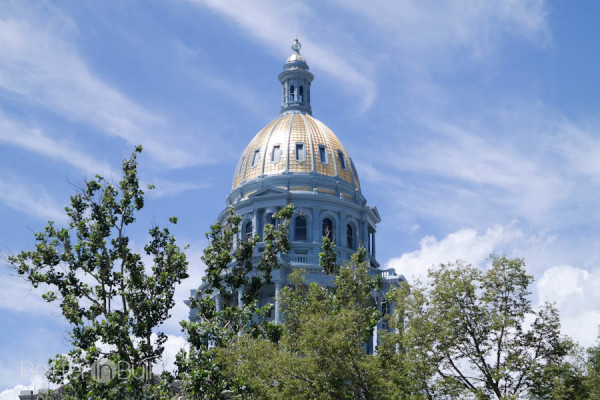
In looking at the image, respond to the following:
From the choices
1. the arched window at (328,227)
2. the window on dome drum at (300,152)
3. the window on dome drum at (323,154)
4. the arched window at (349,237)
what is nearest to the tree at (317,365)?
the arched window at (328,227)

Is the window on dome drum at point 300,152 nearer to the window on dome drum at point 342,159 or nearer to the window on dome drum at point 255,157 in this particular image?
the window on dome drum at point 255,157

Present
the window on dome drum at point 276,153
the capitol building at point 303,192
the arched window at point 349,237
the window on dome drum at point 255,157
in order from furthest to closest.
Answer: the window on dome drum at point 255,157
the window on dome drum at point 276,153
the arched window at point 349,237
the capitol building at point 303,192

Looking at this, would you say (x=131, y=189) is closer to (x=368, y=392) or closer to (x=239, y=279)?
(x=239, y=279)

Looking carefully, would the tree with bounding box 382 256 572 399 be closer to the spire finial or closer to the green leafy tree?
the green leafy tree

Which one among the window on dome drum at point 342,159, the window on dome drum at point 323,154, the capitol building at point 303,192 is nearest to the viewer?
the capitol building at point 303,192

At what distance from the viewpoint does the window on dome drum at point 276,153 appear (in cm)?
8831

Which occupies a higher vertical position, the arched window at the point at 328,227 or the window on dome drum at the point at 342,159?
the window on dome drum at the point at 342,159

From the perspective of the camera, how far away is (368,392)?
115 ft

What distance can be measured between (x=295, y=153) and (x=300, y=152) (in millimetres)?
576

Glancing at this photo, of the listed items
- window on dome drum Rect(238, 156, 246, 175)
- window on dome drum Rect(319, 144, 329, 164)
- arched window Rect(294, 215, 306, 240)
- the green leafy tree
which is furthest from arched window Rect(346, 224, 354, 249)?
the green leafy tree

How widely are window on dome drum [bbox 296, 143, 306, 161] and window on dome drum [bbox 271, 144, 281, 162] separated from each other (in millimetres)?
1856

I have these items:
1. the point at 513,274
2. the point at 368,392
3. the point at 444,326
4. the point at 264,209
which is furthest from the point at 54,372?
the point at 264,209

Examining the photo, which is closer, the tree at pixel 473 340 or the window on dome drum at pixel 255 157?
the tree at pixel 473 340

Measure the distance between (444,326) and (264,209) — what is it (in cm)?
5220
